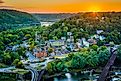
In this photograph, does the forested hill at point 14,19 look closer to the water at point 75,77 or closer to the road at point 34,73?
the road at point 34,73

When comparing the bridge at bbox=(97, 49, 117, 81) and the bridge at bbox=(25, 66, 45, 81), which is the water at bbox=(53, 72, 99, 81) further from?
the bridge at bbox=(25, 66, 45, 81)

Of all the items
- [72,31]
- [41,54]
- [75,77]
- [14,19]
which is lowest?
[75,77]

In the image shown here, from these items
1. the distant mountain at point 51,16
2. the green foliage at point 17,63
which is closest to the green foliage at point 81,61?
the green foliage at point 17,63

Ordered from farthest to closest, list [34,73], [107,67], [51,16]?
[51,16] → [107,67] → [34,73]

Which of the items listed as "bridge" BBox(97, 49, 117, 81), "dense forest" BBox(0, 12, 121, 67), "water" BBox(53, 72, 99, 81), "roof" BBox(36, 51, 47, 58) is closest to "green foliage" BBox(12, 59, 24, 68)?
"dense forest" BBox(0, 12, 121, 67)

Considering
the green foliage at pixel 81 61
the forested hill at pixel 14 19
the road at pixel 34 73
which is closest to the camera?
the road at pixel 34 73

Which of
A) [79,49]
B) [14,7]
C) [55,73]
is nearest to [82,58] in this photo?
[79,49]

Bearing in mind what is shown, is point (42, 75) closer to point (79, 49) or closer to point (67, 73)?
point (67, 73)

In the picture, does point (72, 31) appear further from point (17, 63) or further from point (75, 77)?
point (17, 63)

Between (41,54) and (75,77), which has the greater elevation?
(41,54)

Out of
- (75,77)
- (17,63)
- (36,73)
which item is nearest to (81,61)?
(75,77)
